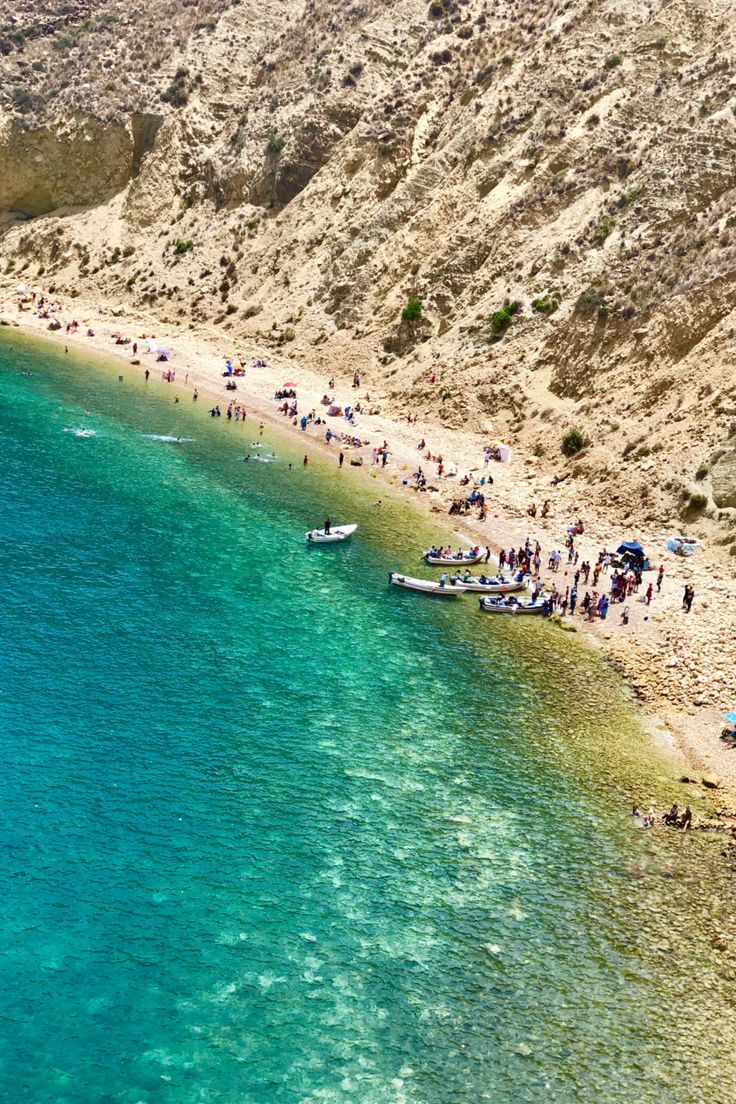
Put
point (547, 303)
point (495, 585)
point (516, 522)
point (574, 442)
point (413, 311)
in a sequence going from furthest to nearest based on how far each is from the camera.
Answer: point (413, 311) → point (547, 303) → point (574, 442) → point (516, 522) → point (495, 585)

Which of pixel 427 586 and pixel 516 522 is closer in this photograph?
pixel 427 586

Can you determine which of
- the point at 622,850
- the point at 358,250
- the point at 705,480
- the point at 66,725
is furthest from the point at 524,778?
the point at 358,250

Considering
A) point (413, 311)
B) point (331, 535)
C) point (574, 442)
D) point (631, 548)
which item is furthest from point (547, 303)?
point (331, 535)

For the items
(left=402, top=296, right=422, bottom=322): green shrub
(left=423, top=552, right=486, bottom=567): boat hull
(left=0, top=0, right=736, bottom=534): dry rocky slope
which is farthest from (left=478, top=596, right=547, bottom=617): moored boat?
(left=402, top=296, right=422, bottom=322): green shrub

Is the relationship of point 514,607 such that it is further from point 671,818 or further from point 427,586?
point 671,818

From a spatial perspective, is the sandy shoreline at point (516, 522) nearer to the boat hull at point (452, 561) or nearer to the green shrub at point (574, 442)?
the boat hull at point (452, 561)

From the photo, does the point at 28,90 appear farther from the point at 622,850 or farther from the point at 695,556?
the point at 622,850

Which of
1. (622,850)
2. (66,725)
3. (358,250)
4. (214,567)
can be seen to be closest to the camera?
(622,850)

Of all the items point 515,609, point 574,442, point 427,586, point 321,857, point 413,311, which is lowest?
point 321,857
